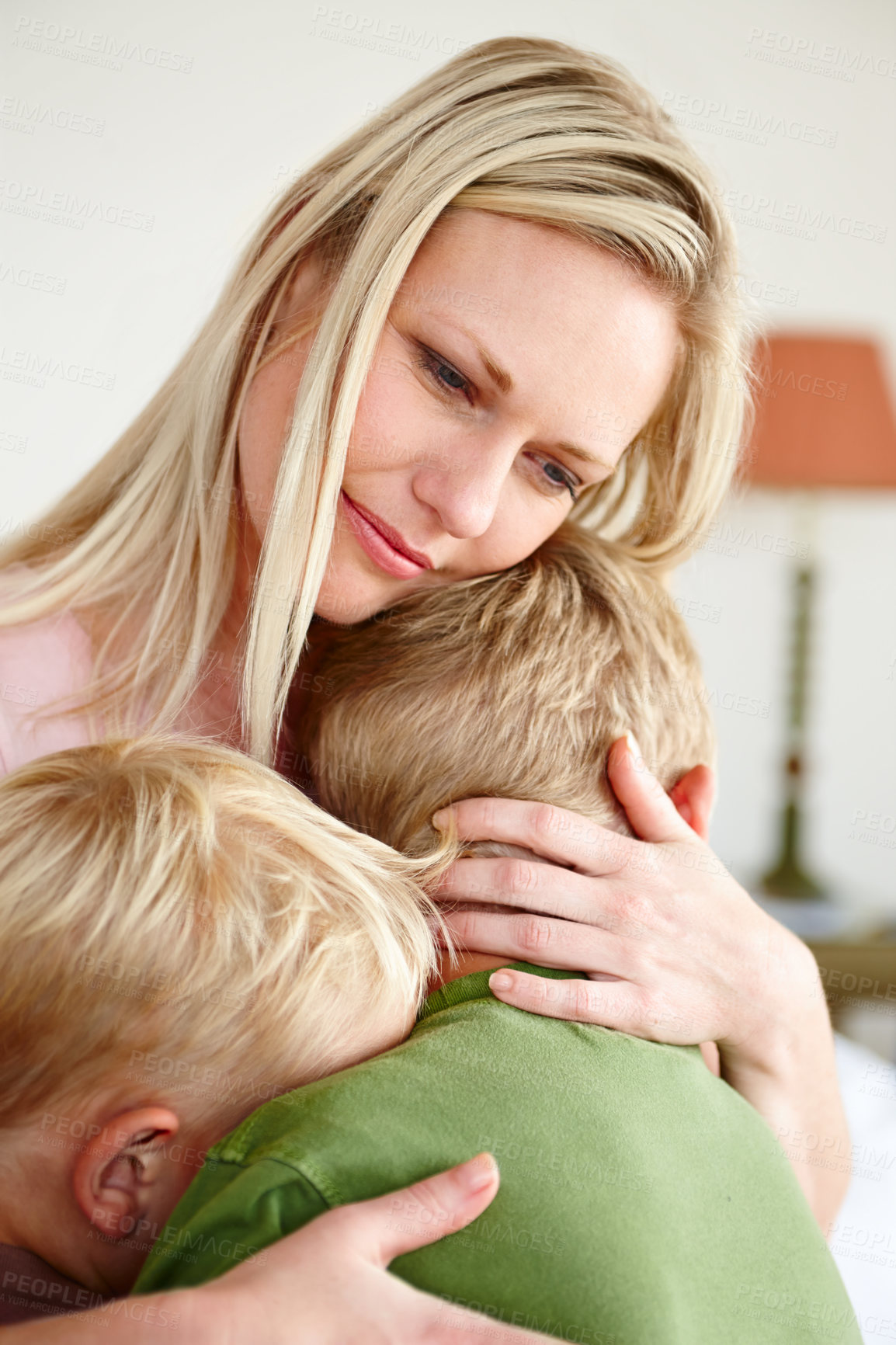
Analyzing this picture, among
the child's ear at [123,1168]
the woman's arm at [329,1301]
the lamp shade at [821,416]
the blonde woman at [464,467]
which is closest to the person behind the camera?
the woman's arm at [329,1301]

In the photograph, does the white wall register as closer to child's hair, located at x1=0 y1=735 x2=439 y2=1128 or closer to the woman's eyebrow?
the woman's eyebrow

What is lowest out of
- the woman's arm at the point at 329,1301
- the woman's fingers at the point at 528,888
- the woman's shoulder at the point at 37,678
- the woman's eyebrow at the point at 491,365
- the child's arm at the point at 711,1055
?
the child's arm at the point at 711,1055

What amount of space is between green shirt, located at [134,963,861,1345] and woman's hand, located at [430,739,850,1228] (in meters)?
0.09

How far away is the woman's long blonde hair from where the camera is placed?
1.09 meters

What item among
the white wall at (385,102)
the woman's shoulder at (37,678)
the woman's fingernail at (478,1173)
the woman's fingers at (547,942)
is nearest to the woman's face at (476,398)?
the woman's shoulder at (37,678)

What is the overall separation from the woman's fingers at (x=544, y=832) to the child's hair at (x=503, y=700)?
4 centimetres

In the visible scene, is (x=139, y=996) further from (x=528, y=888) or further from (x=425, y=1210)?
(x=528, y=888)

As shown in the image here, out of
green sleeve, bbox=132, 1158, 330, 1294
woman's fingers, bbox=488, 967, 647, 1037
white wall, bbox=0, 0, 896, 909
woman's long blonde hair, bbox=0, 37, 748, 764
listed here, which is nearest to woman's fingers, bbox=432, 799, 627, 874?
woman's fingers, bbox=488, 967, 647, 1037

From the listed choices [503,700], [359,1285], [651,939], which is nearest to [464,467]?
[503,700]

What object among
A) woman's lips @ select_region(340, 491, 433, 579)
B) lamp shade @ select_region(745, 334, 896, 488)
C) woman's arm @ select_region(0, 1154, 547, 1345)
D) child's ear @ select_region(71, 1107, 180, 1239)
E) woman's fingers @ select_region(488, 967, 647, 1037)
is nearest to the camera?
woman's arm @ select_region(0, 1154, 547, 1345)

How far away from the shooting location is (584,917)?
966mm

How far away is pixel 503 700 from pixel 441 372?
320 mm

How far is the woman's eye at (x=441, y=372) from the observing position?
1070mm

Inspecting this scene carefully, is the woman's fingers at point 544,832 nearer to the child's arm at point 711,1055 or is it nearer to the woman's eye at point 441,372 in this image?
the child's arm at point 711,1055
